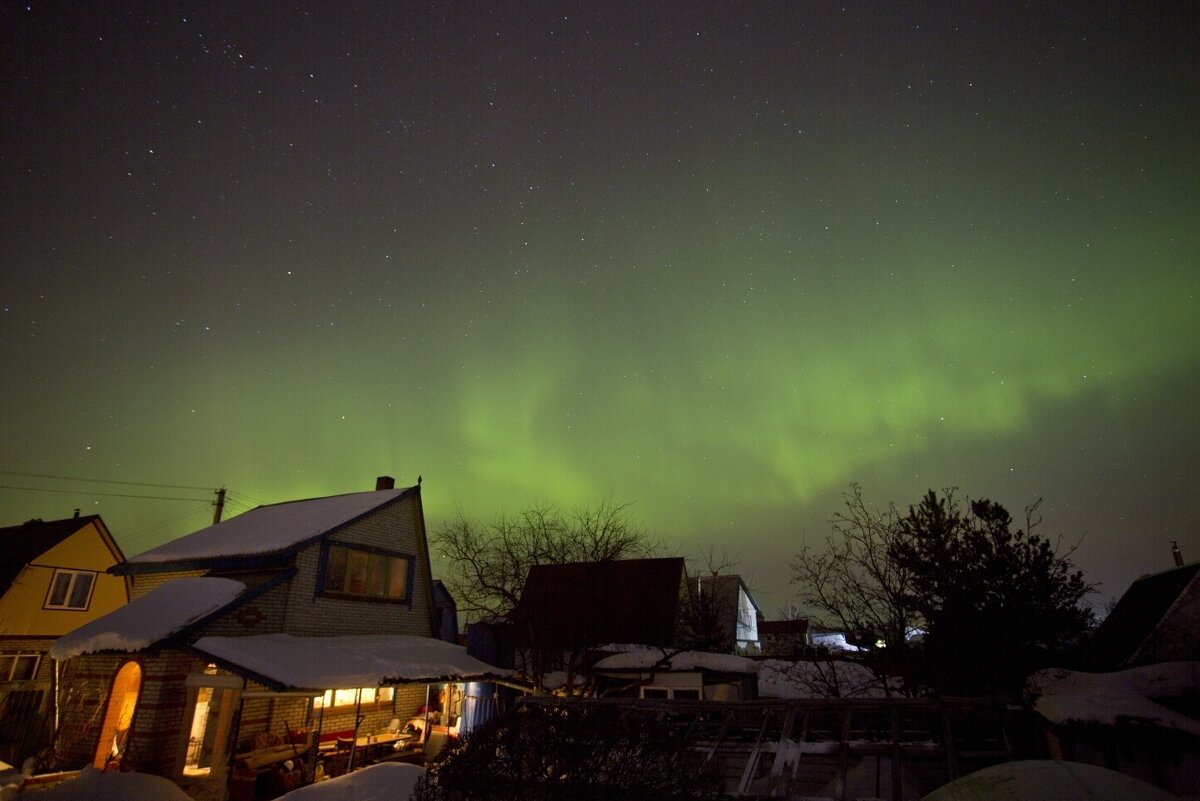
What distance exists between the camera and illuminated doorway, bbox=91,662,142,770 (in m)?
17.0

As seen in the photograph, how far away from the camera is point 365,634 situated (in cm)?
2067

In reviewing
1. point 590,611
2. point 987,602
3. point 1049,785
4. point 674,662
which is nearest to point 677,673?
point 674,662

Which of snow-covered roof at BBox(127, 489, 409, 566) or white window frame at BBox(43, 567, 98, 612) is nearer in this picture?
snow-covered roof at BBox(127, 489, 409, 566)

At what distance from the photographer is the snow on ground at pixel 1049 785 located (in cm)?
567

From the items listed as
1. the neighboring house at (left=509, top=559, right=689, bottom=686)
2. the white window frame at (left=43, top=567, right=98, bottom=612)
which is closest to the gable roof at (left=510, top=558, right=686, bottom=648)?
the neighboring house at (left=509, top=559, right=689, bottom=686)

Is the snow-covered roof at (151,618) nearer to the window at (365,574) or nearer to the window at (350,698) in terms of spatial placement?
the window at (365,574)

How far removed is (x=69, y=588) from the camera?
30.0 metres

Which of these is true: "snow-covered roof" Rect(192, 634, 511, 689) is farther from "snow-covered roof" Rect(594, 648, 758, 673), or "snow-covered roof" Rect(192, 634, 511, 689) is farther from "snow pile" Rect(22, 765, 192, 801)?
"snow-covered roof" Rect(594, 648, 758, 673)

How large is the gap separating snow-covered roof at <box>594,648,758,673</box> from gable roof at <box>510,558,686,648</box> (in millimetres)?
1100

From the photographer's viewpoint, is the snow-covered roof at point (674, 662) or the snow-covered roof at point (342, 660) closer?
the snow-covered roof at point (342, 660)

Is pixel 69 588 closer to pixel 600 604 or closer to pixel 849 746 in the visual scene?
pixel 600 604

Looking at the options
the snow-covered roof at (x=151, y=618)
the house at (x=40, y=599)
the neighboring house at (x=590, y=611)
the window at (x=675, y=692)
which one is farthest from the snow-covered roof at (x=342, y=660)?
the house at (x=40, y=599)

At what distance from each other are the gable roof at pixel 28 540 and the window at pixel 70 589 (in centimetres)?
153

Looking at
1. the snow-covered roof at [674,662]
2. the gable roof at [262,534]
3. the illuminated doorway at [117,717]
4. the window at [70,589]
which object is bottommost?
the illuminated doorway at [117,717]
